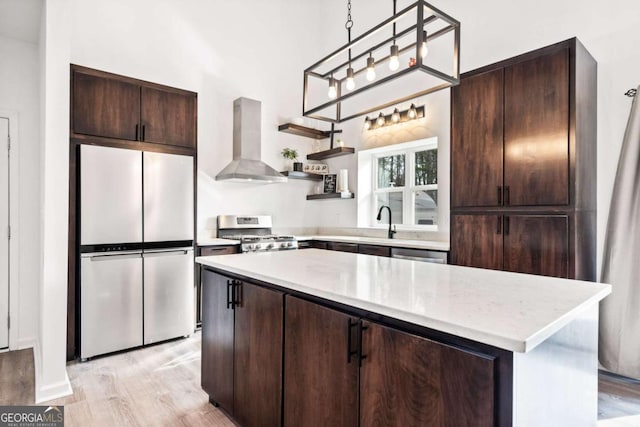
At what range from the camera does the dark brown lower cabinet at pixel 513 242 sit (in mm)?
2580

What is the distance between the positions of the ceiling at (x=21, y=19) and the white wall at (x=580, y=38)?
364cm

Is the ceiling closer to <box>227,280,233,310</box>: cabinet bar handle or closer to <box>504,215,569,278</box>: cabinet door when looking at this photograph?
<box>227,280,233,310</box>: cabinet bar handle

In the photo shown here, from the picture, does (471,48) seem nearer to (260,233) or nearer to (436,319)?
(260,233)

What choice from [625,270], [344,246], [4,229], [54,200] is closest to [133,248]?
[54,200]

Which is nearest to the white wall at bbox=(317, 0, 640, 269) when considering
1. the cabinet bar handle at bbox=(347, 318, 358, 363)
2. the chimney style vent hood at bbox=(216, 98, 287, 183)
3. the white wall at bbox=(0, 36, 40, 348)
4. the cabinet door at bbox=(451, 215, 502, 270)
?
the cabinet door at bbox=(451, 215, 502, 270)

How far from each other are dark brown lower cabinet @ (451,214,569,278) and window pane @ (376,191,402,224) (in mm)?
1346

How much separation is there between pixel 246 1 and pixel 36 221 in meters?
3.55

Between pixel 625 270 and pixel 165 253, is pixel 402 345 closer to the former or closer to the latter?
pixel 625 270

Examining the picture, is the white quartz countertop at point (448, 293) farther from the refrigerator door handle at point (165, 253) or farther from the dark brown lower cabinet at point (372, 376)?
the refrigerator door handle at point (165, 253)

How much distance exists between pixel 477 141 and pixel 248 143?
257cm

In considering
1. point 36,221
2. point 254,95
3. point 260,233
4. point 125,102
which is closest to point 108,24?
point 125,102

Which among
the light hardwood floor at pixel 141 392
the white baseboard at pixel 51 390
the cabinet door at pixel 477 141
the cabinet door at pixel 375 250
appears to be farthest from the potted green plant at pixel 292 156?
the white baseboard at pixel 51 390

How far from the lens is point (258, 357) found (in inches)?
70.9

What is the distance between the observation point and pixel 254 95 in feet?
15.5
